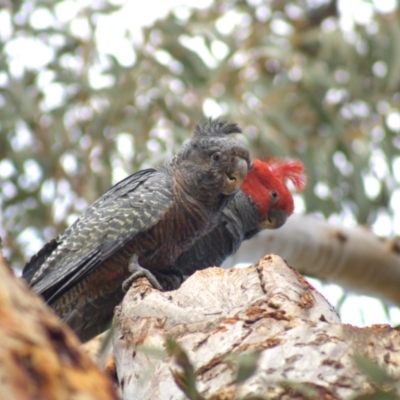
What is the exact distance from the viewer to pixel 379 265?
5023 mm

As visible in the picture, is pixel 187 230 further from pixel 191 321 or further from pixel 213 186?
pixel 191 321

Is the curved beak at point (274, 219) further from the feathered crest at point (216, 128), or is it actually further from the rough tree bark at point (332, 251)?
the feathered crest at point (216, 128)

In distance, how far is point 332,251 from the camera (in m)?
4.94

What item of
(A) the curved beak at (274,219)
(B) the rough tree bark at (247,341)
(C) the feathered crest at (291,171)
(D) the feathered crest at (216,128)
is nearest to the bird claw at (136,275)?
(B) the rough tree bark at (247,341)

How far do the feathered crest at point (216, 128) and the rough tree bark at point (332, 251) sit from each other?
1190 mm

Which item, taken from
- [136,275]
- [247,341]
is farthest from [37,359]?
[136,275]

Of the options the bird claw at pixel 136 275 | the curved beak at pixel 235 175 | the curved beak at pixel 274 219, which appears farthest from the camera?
the curved beak at pixel 274 219

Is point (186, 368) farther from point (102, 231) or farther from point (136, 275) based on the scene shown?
point (102, 231)

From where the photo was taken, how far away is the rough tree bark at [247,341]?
5.90 feet

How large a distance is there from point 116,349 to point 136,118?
3894mm

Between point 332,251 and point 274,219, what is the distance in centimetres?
74

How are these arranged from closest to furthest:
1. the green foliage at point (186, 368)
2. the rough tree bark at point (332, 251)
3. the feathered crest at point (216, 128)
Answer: the green foliage at point (186, 368)
the feathered crest at point (216, 128)
the rough tree bark at point (332, 251)

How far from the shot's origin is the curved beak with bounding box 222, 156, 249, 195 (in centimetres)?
Result: 361

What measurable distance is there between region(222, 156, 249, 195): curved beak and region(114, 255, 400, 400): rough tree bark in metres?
0.97
